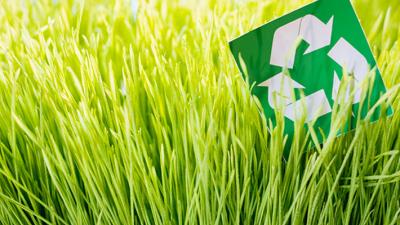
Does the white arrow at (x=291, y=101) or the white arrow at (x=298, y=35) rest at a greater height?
the white arrow at (x=298, y=35)

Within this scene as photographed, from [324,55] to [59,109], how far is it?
336 mm

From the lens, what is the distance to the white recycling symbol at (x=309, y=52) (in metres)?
0.62

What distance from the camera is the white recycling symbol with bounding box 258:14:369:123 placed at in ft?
2.02

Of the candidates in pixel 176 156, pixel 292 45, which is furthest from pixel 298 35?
pixel 176 156

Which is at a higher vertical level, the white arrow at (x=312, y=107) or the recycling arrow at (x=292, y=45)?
the recycling arrow at (x=292, y=45)

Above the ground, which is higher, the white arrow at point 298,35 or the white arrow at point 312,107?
the white arrow at point 298,35

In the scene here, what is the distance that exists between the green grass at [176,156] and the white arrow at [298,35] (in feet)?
0.19

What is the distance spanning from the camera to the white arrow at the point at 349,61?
0.60m

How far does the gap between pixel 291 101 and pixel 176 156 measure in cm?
15

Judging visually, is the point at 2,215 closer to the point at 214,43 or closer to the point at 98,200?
the point at 98,200

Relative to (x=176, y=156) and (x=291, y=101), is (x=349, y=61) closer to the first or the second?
(x=291, y=101)

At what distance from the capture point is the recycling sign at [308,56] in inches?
24.2

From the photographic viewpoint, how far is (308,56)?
633 millimetres

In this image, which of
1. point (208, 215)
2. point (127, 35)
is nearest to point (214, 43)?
point (127, 35)
